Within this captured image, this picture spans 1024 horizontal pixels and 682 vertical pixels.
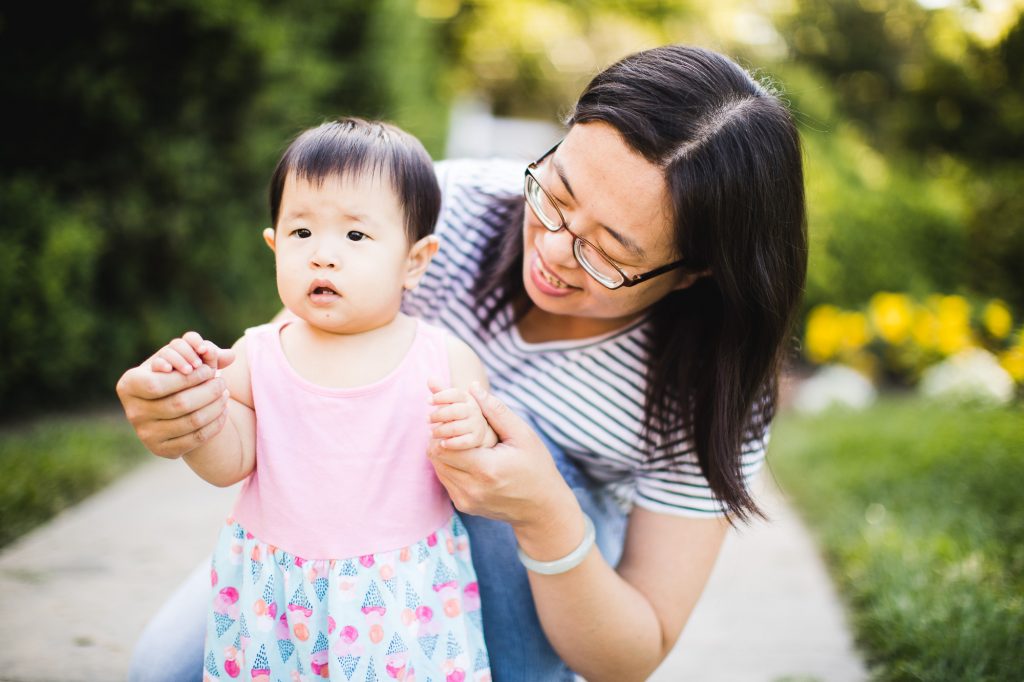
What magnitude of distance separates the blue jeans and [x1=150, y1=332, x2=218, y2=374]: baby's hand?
0.66 m

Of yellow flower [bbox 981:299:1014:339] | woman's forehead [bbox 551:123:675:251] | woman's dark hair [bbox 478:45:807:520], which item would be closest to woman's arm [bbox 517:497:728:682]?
woman's dark hair [bbox 478:45:807:520]

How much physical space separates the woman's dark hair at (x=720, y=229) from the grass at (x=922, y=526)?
2.78ft

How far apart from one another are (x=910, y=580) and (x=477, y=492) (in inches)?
66.1

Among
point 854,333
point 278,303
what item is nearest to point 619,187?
point 278,303

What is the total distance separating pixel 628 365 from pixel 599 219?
1.35 ft

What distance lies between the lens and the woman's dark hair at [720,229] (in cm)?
158

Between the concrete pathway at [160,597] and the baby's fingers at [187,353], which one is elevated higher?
the baby's fingers at [187,353]

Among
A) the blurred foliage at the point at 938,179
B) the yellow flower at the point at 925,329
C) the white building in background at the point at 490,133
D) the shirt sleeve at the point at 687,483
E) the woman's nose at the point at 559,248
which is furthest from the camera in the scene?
the white building in background at the point at 490,133

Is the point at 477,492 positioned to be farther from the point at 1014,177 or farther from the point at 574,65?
the point at 574,65

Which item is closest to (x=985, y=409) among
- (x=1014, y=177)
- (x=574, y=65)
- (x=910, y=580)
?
(x=910, y=580)

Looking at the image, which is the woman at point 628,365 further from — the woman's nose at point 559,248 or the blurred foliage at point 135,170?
the blurred foliage at point 135,170

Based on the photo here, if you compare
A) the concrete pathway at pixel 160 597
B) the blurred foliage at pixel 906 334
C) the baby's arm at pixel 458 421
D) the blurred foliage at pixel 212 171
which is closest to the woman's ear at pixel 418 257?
the baby's arm at pixel 458 421

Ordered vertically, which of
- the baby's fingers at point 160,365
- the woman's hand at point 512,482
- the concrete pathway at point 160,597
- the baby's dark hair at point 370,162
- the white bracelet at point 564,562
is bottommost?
the concrete pathway at point 160,597

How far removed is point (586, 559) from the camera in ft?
4.95
